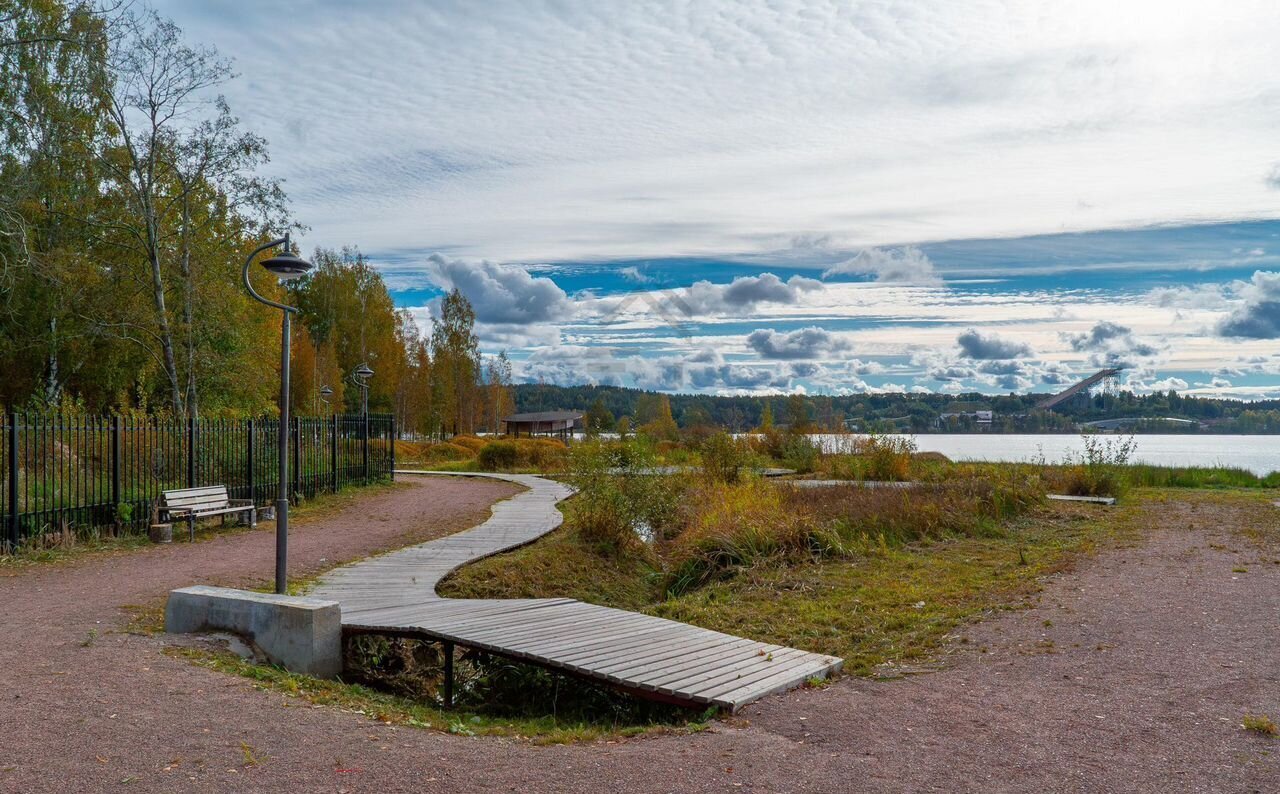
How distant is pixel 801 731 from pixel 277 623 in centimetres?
365

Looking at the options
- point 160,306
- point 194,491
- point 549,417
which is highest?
point 160,306

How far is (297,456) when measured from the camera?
54.3ft

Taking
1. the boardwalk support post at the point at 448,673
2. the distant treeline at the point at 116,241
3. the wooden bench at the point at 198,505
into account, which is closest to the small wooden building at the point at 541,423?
the distant treeline at the point at 116,241

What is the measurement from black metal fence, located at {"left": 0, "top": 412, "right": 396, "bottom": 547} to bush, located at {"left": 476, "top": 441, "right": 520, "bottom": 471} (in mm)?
10858

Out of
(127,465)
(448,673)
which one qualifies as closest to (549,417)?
(127,465)

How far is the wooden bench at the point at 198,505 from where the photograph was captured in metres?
12.1

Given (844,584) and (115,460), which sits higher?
(115,460)

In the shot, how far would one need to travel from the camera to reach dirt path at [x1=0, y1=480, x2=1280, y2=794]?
3.98 metres

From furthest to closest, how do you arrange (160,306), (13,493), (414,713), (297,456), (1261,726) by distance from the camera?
(160,306)
(297,456)
(13,493)
(414,713)
(1261,726)

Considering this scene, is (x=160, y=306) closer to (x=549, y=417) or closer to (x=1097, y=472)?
(x=1097, y=472)

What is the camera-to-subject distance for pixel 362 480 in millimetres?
20734

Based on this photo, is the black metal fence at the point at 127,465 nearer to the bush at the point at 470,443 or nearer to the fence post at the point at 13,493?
the fence post at the point at 13,493

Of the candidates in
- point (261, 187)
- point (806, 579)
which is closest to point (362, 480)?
point (261, 187)

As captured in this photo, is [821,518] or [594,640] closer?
[594,640]
